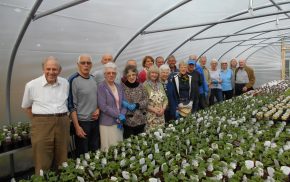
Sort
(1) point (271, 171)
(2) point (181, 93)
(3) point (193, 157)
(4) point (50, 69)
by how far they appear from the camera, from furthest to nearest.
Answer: (2) point (181, 93)
(4) point (50, 69)
(3) point (193, 157)
(1) point (271, 171)

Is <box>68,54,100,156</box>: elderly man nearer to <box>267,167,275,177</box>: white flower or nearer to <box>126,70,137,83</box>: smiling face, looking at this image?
<box>126,70,137,83</box>: smiling face

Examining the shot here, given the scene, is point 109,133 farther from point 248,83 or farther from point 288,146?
point 248,83

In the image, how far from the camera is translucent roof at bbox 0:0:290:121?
14.0 ft

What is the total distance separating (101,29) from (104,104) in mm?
2248

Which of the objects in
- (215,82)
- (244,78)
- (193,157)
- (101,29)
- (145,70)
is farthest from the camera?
(244,78)

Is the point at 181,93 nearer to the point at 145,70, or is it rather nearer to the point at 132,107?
the point at 145,70

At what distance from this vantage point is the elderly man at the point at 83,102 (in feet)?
11.2

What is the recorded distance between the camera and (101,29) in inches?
211

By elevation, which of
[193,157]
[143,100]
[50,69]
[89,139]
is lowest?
[89,139]

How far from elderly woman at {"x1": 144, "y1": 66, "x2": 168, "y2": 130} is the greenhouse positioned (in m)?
0.01

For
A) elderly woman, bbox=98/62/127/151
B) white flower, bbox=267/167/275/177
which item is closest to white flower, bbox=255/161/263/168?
white flower, bbox=267/167/275/177

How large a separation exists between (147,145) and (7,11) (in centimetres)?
257

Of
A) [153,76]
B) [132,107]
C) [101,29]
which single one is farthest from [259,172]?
[101,29]

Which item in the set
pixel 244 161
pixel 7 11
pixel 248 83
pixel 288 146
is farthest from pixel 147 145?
pixel 248 83
